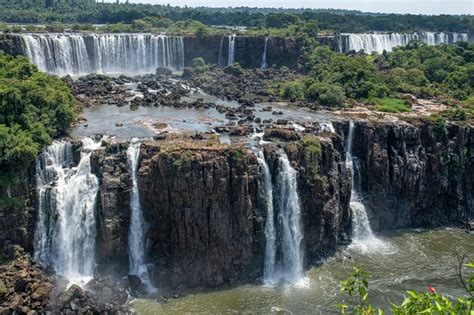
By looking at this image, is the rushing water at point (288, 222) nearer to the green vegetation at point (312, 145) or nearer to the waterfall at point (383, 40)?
the green vegetation at point (312, 145)

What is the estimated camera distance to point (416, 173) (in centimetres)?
4228

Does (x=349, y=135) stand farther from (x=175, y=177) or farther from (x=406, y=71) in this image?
(x=406, y=71)

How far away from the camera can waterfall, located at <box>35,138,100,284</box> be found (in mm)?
32406

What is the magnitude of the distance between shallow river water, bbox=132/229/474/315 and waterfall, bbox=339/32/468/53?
5144 cm

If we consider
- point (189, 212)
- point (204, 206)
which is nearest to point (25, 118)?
point (189, 212)

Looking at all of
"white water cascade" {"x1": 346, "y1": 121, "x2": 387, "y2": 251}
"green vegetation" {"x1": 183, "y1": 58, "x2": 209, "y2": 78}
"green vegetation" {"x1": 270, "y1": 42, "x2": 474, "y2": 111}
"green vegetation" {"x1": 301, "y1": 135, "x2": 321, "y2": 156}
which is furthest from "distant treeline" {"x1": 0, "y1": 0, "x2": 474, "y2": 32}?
"green vegetation" {"x1": 301, "y1": 135, "x2": 321, "y2": 156}

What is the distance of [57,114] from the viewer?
37.8 metres

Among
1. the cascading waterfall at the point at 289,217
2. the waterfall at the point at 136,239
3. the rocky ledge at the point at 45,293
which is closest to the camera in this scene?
the rocky ledge at the point at 45,293

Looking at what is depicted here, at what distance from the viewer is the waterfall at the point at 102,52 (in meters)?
62.8

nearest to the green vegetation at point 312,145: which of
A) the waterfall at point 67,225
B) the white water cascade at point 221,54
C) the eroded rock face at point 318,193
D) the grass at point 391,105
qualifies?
the eroded rock face at point 318,193

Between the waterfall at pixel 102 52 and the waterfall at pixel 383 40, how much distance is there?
28606mm

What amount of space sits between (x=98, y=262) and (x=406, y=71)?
48.2m

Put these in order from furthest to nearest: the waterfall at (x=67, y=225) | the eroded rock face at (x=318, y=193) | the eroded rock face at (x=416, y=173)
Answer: the eroded rock face at (x=416, y=173)
the eroded rock face at (x=318, y=193)
the waterfall at (x=67, y=225)

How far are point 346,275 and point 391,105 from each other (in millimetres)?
23508
